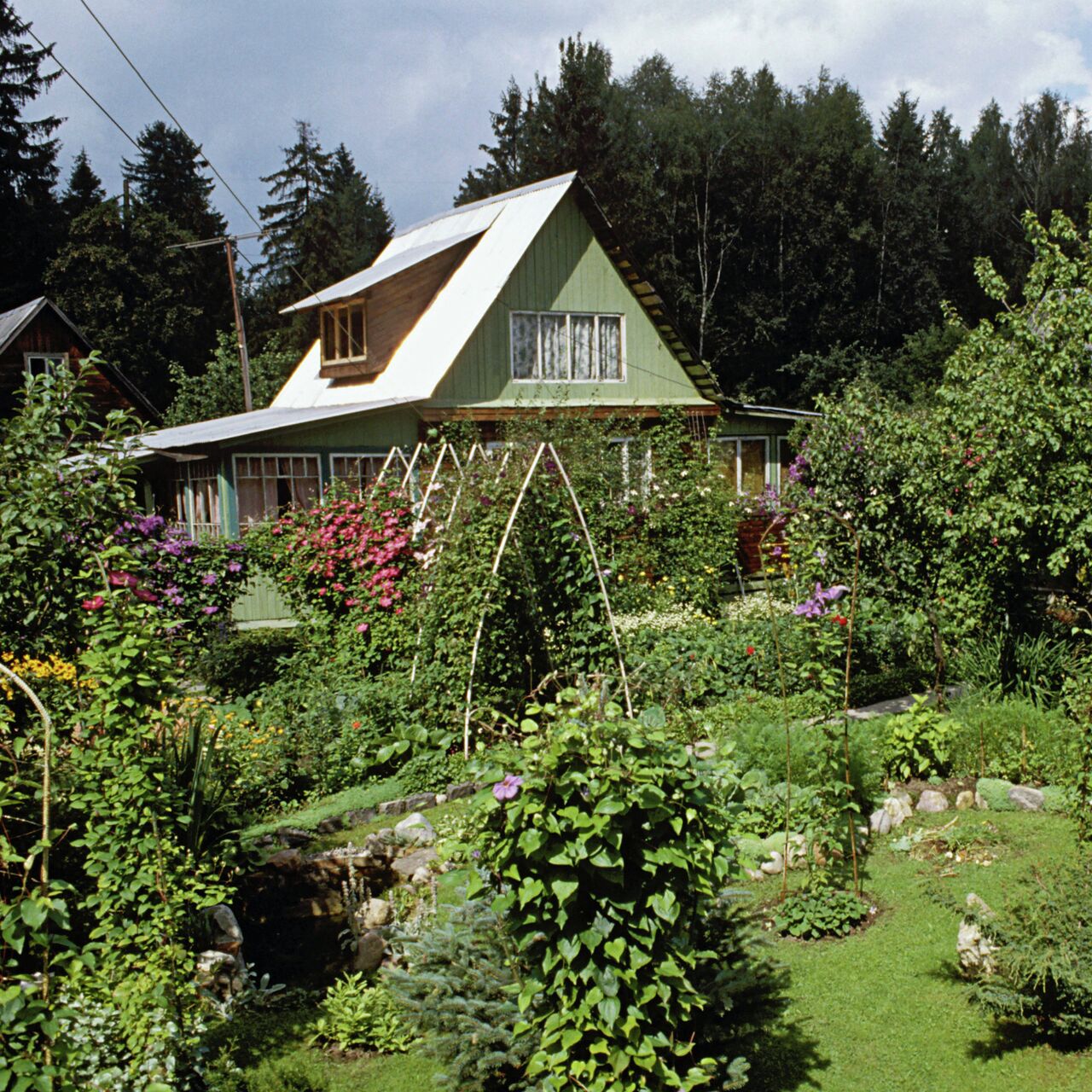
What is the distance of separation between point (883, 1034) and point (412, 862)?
305 cm

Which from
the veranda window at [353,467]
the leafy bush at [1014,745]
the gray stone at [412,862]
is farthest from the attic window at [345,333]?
the leafy bush at [1014,745]

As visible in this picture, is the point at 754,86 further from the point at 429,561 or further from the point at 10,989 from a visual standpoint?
the point at 10,989

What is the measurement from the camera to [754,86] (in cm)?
4881

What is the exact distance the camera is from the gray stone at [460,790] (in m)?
7.55

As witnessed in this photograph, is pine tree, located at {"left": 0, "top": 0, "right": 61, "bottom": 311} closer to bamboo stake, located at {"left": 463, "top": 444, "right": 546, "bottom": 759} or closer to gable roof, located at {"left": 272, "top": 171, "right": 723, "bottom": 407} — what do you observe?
gable roof, located at {"left": 272, "top": 171, "right": 723, "bottom": 407}

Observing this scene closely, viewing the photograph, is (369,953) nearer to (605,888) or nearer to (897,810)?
(605,888)

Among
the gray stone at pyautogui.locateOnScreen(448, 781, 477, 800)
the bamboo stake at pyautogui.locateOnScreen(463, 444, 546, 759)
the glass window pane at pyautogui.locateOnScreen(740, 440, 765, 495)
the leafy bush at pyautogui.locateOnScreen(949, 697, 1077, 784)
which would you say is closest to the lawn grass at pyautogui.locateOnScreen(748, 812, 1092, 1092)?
the leafy bush at pyautogui.locateOnScreen(949, 697, 1077, 784)

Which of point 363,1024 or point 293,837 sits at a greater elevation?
point 363,1024

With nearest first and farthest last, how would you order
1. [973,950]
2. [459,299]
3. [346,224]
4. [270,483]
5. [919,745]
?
[973,950] → [919,745] → [270,483] → [459,299] → [346,224]

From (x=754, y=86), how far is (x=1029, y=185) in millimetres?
14145

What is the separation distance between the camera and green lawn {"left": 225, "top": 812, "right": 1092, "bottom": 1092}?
12.9 ft

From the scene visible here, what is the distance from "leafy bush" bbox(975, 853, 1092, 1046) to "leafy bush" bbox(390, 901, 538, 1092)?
6.03 ft

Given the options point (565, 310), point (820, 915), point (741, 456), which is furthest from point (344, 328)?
point (820, 915)

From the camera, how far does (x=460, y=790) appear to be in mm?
7582
